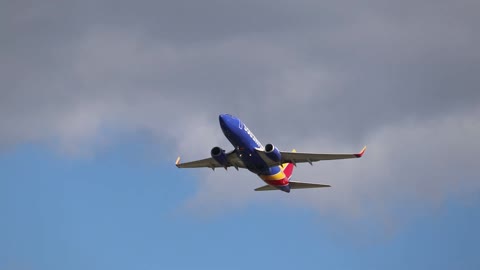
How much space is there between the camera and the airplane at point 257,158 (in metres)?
102

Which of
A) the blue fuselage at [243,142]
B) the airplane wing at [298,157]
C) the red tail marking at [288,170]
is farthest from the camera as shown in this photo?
the red tail marking at [288,170]

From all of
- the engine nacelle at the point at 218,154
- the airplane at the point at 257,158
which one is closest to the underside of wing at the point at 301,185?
the airplane at the point at 257,158

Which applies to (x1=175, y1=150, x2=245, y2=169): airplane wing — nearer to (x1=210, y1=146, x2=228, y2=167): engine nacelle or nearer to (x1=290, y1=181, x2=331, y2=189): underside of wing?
(x1=210, y1=146, x2=228, y2=167): engine nacelle

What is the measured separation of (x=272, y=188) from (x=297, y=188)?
2.91m

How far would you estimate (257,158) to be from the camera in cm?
10581

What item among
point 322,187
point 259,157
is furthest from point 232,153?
point 322,187

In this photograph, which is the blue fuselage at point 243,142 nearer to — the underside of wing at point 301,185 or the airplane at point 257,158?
the airplane at point 257,158

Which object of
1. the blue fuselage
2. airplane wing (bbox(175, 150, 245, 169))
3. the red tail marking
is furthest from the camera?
the red tail marking

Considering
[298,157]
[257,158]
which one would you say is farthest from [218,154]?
[298,157]

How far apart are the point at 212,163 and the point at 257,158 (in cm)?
1066

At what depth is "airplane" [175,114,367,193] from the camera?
102 m

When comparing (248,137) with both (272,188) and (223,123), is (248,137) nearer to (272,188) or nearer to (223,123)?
(223,123)

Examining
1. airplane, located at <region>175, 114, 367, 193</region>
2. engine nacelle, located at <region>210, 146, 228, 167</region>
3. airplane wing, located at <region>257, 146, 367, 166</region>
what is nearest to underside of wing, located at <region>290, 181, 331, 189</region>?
airplane, located at <region>175, 114, 367, 193</region>

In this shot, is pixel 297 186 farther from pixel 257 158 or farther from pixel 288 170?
pixel 257 158
